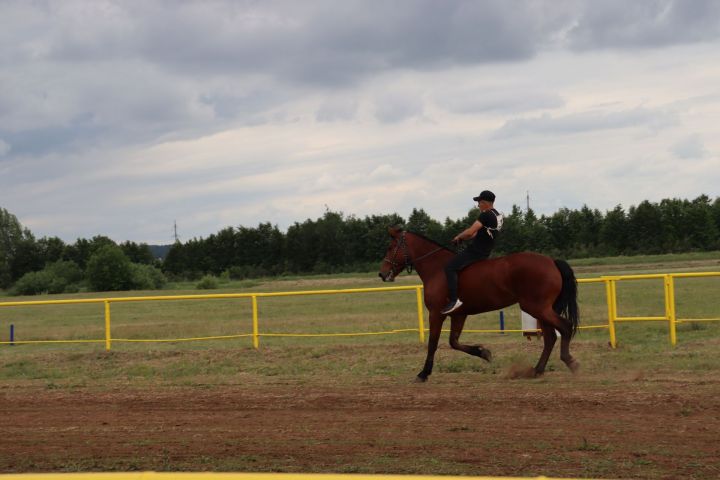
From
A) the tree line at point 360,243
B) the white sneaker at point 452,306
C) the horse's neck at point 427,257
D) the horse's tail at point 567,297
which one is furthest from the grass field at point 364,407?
the tree line at point 360,243

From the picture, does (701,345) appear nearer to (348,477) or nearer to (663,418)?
(663,418)

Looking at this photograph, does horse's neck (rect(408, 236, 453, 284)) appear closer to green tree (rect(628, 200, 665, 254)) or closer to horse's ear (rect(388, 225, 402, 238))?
horse's ear (rect(388, 225, 402, 238))

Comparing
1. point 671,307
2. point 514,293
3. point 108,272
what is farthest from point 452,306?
point 108,272

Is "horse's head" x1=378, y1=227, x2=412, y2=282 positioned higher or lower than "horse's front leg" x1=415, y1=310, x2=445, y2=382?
higher

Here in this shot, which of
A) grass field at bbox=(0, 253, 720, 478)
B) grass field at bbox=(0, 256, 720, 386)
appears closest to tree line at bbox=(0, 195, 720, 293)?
grass field at bbox=(0, 256, 720, 386)

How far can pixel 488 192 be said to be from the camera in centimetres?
1184

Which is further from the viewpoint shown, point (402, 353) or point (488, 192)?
point (402, 353)

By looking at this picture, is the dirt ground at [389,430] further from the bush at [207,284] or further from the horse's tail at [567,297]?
the bush at [207,284]

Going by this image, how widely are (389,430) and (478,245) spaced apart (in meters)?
4.06

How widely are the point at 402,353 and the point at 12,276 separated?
97.6 meters

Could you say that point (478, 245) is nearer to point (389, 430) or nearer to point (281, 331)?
point (389, 430)

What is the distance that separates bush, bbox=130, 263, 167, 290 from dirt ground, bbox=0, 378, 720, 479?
6513 cm

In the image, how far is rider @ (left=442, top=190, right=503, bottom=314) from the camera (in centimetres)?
1158

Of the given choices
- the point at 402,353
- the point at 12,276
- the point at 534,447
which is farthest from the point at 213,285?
the point at 534,447
